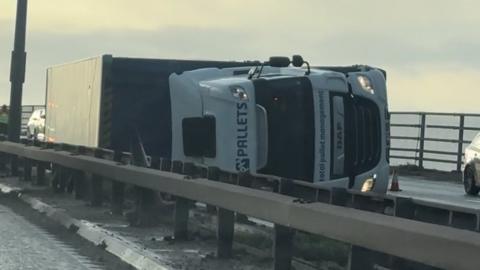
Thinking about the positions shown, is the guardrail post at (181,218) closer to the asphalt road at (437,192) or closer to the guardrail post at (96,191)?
the guardrail post at (96,191)

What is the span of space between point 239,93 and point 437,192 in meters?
8.91

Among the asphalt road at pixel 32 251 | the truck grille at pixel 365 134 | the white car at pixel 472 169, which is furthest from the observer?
the white car at pixel 472 169

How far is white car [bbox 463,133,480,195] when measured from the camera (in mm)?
18406

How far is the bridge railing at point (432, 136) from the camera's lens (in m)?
26.4

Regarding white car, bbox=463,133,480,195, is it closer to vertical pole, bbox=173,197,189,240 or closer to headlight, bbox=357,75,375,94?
headlight, bbox=357,75,375,94

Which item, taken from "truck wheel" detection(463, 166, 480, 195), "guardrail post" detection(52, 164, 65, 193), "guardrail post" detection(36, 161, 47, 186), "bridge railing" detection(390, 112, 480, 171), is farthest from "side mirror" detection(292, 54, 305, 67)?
"bridge railing" detection(390, 112, 480, 171)

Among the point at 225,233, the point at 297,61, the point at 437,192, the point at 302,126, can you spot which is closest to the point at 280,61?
the point at 297,61

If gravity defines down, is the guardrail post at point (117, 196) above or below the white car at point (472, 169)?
below

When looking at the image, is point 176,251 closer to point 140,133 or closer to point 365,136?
point 365,136

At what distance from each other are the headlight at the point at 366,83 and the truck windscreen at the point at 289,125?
876 mm

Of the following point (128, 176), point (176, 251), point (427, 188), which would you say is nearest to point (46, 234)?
point (128, 176)

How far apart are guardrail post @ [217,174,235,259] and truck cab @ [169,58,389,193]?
2651 mm

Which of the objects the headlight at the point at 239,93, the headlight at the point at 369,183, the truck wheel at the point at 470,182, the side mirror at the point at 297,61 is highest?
the side mirror at the point at 297,61

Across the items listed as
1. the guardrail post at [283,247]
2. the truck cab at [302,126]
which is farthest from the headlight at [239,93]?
the guardrail post at [283,247]
